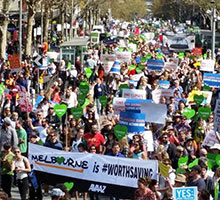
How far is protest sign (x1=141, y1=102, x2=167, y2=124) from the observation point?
17.4 m

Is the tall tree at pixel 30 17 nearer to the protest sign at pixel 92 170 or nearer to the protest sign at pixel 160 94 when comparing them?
the protest sign at pixel 160 94

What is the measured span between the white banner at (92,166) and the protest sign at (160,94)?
747 centimetres

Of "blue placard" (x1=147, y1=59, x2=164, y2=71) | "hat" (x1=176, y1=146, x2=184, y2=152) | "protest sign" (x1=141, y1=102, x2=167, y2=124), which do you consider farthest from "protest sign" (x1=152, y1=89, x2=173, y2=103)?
"blue placard" (x1=147, y1=59, x2=164, y2=71)

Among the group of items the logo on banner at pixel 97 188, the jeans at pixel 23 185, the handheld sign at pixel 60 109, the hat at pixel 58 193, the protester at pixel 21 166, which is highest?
the hat at pixel 58 193

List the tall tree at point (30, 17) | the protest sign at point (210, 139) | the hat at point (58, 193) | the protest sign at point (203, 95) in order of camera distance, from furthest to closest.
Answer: the tall tree at point (30, 17) < the protest sign at point (203, 95) < the protest sign at point (210, 139) < the hat at point (58, 193)

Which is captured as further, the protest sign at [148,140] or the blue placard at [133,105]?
the blue placard at [133,105]

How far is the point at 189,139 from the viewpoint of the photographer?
50.0ft

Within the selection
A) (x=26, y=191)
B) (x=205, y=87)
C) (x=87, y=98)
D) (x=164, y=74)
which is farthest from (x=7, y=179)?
(x=164, y=74)

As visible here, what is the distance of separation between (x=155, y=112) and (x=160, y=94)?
3.24 metres

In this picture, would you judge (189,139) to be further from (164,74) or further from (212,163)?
(164,74)

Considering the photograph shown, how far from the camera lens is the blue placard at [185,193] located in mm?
10750

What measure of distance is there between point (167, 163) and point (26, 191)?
7.51 feet

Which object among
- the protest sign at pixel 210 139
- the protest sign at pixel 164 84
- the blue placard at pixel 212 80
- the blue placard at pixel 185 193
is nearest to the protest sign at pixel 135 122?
the protest sign at pixel 210 139

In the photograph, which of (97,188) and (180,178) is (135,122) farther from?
(180,178)
